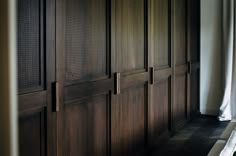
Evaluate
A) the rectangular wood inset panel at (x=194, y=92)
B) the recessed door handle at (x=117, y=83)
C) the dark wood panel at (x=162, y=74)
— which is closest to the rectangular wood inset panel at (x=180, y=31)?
the dark wood panel at (x=162, y=74)

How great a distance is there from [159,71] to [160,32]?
413 millimetres

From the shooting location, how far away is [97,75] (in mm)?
2318

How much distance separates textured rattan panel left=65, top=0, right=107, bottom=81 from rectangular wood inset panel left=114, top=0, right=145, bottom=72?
232mm

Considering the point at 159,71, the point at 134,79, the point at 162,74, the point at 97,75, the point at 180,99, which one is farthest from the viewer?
the point at 180,99

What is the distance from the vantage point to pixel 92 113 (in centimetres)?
226

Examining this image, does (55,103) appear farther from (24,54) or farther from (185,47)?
(185,47)

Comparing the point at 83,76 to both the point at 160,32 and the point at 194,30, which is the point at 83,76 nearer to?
the point at 160,32

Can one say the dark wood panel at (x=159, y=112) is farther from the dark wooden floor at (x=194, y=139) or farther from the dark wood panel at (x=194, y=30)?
the dark wood panel at (x=194, y=30)

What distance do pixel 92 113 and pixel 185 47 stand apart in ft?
8.38

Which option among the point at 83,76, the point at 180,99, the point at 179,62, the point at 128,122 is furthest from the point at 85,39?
the point at 180,99

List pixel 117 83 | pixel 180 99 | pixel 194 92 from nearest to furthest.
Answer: pixel 117 83 < pixel 180 99 < pixel 194 92

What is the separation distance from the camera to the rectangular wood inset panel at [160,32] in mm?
3391

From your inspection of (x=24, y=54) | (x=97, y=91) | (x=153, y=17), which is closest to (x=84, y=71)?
(x=97, y=91)

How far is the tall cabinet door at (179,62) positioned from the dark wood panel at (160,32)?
19cm
